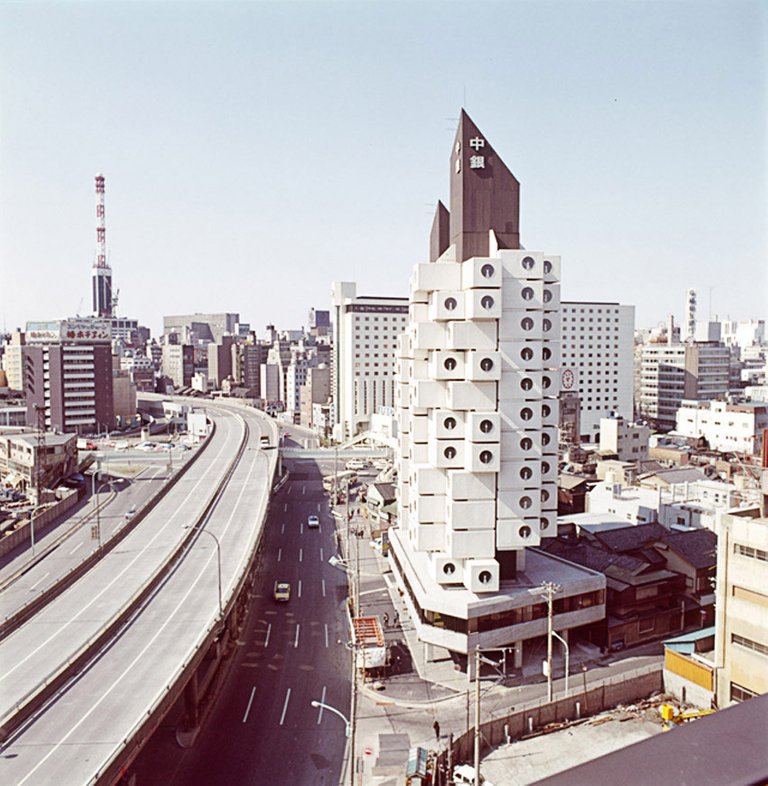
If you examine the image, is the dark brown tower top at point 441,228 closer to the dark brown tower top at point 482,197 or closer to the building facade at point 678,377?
the dark brown tower top at point 482,197

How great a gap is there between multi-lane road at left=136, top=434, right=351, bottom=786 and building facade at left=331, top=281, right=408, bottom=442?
4948 cm

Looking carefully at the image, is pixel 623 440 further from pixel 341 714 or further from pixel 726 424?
pixel 341 714

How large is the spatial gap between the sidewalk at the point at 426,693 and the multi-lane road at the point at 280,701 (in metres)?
0.96

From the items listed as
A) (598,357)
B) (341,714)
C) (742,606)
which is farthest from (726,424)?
(341,714)

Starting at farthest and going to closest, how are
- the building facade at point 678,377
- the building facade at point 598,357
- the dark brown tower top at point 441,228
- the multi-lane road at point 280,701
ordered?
the building facade at point 678,377, the building facade at point 598,357, the dark brown tower top at point 441,228, the multi-lane road at point 280,701

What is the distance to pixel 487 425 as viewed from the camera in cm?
2583

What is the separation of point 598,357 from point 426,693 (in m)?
68.2

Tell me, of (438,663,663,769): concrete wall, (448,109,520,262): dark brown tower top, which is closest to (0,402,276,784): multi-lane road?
(438,663,663,769): concrete wall

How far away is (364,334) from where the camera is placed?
3484 inches

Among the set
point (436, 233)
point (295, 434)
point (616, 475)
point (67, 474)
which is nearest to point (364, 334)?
point (295, 434)

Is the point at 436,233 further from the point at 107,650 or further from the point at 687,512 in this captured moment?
the point at 107,650

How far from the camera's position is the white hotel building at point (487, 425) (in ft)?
84.4

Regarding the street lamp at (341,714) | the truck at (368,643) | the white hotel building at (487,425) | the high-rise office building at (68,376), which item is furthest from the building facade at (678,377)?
the street lamp at (341,714)

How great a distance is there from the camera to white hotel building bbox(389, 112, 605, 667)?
25719 mm
